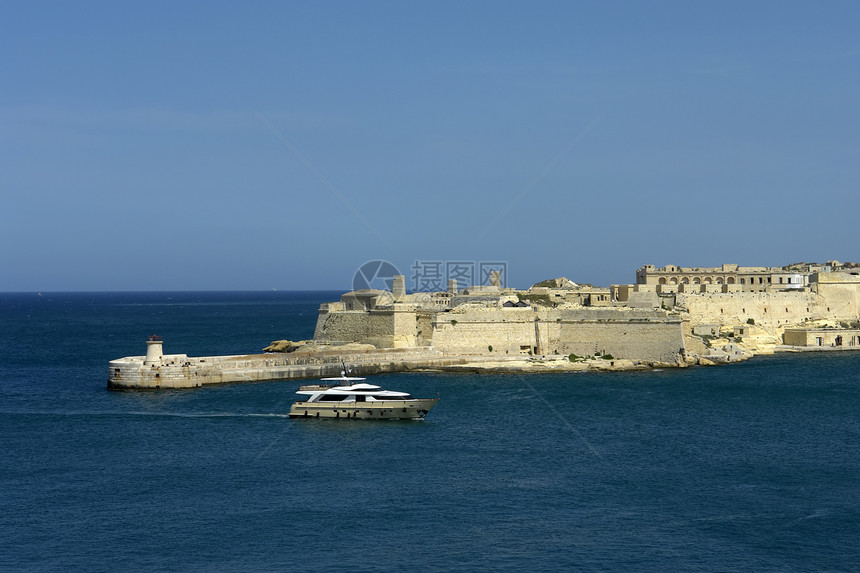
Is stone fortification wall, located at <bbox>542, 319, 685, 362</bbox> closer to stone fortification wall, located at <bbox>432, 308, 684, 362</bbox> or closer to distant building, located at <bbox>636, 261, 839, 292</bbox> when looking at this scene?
stone fortification wall, located at <bbox>432, 308, 684, 362</bbox>

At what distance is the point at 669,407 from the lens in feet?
98.5

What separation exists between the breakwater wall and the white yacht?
7721 mm

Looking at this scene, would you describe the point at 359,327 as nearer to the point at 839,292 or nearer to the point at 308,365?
the point at 308,365

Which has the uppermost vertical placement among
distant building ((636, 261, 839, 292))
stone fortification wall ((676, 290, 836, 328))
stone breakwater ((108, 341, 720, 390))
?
distant building ((636, 261, 839, 292))

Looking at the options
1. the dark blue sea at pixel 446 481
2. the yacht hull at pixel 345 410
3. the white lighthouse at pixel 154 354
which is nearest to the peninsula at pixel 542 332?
the white lighthouse at pixel 154 354

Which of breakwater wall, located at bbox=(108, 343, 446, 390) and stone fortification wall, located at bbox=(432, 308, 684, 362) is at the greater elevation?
stone fortification wall, located at bbox=(432, 308, 684, 362)

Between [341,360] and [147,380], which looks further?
[341,360]

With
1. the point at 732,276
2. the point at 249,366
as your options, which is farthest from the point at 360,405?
the point at 732,276

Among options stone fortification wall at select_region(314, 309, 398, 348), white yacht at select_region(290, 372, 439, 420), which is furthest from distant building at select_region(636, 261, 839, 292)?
white yacht at select_region(290, 372, 439, 420)

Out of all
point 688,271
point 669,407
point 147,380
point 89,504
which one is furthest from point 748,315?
point 89,504

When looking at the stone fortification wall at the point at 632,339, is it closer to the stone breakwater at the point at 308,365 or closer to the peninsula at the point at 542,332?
the peninsula at the point at 542,332

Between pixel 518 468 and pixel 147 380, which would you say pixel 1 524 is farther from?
pixel 147 380

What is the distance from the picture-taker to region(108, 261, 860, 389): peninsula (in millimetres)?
36469

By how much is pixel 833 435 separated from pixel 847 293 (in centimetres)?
3458
